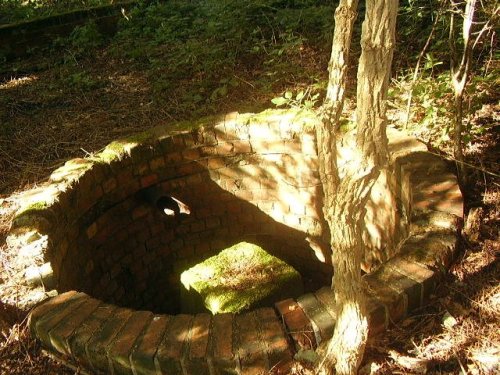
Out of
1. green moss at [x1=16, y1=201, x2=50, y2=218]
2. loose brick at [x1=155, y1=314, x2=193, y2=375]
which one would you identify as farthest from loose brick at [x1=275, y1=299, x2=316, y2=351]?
green moss at [x1=16, y1=201, x2=50, y2=218]

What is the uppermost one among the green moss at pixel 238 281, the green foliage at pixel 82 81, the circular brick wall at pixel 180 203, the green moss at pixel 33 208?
the green foliage at pixel 82 81

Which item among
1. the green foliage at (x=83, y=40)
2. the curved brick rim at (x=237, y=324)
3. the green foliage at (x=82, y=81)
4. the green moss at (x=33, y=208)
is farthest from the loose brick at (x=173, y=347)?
the green foliage at (x=83, y=40)

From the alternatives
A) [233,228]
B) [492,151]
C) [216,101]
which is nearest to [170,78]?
[216,101]

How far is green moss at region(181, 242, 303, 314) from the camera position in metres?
3.26

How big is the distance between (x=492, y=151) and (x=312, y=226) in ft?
4.49

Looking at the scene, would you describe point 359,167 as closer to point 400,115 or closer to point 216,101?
point 400,115

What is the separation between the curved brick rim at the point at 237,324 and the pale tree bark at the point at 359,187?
0.54 ft

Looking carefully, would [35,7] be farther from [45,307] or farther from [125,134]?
[45,307]

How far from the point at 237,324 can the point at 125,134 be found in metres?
2.59

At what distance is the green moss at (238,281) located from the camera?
3.26 metres

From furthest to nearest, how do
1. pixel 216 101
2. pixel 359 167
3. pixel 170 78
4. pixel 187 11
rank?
pixel 187 11, pixel 170 78, pixel 216 101, pixel 359 167

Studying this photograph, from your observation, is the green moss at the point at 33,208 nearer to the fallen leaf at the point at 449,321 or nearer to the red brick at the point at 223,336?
the red brick at the point at 223,336

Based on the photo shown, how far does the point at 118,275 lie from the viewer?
356 centimetres

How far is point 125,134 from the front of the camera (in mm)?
4023
